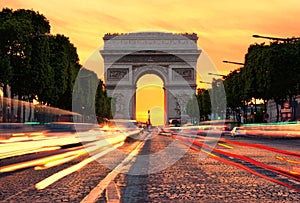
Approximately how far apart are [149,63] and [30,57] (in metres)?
69.2

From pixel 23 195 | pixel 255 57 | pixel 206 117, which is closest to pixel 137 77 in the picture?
pixel 206 117

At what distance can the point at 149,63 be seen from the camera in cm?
12200

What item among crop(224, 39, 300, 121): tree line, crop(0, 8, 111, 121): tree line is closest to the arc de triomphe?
crop(0, 8, 111, 121): tree line

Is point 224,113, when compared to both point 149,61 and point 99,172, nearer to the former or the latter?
point 149,61

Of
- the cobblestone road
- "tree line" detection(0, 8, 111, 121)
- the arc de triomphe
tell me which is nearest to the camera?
the cobblestone road

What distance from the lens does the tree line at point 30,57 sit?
49.3 meters

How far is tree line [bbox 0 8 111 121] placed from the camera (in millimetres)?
49344

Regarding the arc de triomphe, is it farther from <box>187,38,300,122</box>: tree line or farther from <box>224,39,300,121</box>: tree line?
<box>224,39,300,121</box>: tree line

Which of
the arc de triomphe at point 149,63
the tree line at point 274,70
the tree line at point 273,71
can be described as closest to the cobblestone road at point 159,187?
the tree line at point 273,71

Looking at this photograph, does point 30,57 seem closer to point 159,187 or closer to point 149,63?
point 159,187

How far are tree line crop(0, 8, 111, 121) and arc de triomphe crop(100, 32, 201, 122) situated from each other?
1943 inches

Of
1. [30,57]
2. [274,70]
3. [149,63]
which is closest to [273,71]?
[274,70]

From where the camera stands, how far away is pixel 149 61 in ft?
400

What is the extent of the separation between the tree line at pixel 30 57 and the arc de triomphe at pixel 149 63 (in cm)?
4935
